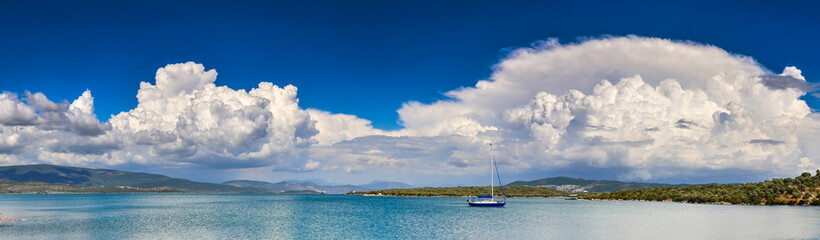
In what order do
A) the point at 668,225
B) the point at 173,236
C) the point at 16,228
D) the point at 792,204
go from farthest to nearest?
the point at 792,204 → the point at 668,225 → the point at 16,228 → the point at 173,236

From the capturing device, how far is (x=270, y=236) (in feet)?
273

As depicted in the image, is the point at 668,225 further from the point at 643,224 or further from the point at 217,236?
the point at 217,236

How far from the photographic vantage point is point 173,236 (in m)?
80.2

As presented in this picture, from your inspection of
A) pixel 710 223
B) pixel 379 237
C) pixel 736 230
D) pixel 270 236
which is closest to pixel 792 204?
pixel 710 223

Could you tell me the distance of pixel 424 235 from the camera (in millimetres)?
84188

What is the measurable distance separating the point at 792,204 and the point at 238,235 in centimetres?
19082

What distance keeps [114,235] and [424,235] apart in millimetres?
49257

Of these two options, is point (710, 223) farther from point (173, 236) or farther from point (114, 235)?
point (114, 235)

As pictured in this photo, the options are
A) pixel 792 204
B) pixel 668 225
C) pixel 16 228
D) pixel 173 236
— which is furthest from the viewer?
pixel 792 204

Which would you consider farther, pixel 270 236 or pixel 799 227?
pixel 799 227

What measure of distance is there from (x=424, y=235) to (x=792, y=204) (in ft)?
543

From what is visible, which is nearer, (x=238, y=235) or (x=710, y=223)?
(x=238, y=235)

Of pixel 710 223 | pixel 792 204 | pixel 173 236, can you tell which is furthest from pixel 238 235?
pixel 792 204

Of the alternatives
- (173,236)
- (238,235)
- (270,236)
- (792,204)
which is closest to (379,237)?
(270,236)
